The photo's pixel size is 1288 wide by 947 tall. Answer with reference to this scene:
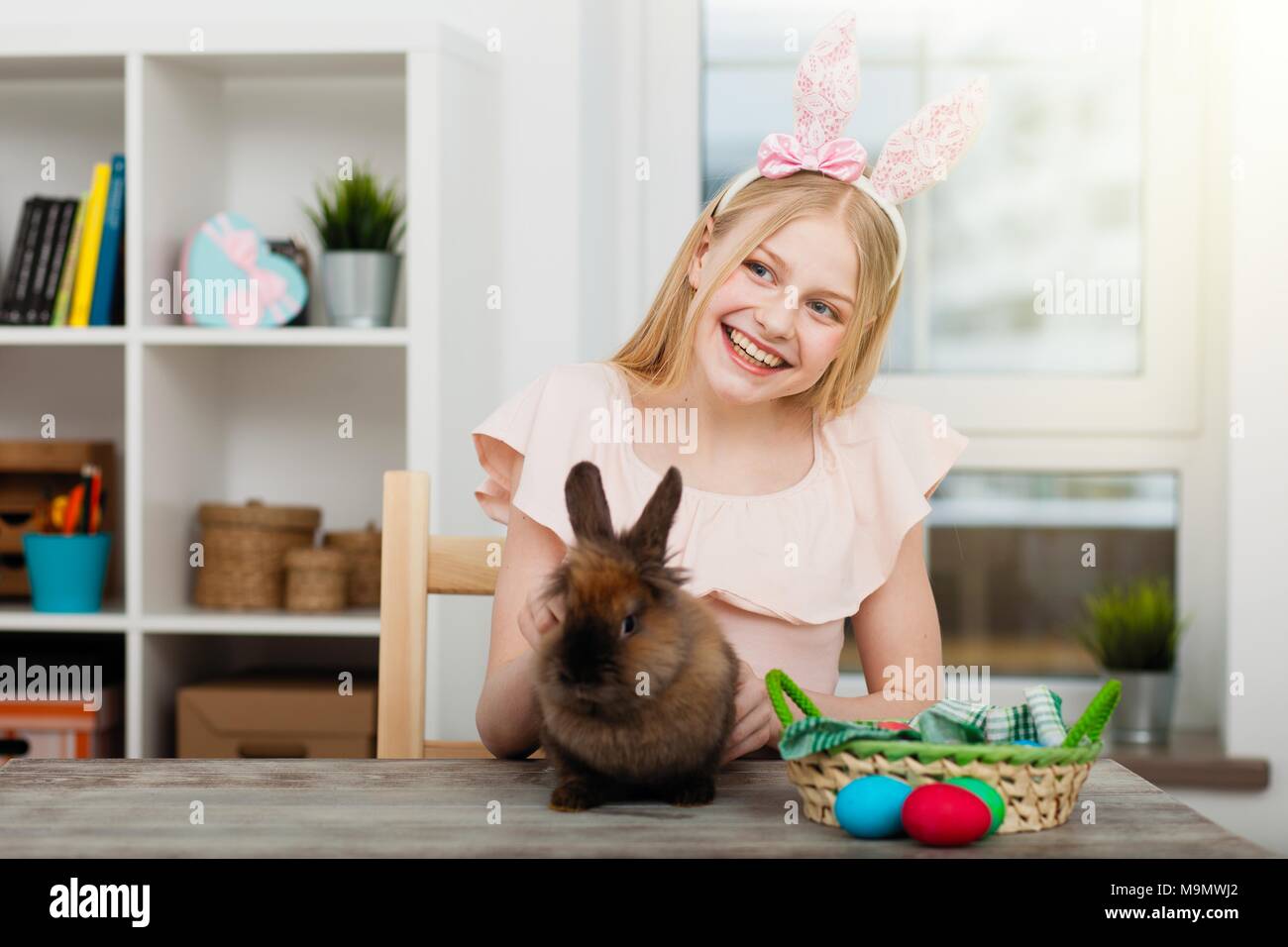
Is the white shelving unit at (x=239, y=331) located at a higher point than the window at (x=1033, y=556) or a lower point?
higher

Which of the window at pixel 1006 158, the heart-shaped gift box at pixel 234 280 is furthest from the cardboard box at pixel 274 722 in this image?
the window at pixel 1006 158

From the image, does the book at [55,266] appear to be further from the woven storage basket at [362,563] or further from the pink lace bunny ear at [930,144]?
the pink lace bunny ear at [930,144]

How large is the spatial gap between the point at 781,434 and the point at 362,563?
1107 millimetres

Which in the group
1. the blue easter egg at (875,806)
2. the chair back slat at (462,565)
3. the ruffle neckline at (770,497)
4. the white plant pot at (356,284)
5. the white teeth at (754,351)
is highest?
the white plant pot at (356,284)

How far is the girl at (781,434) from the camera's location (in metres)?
1.24

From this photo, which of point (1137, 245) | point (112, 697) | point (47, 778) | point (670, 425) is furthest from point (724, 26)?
point (47, 778)

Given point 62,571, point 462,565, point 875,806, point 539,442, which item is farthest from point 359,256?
point 875,806

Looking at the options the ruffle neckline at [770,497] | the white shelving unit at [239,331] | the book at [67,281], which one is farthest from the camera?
the book at [67,281]

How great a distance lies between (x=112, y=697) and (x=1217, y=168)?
217cm

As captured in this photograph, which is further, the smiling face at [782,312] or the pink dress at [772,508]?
the pink dress at [772,508]

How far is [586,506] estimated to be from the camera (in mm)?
853

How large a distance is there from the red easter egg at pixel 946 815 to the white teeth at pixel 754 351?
1.69 feet

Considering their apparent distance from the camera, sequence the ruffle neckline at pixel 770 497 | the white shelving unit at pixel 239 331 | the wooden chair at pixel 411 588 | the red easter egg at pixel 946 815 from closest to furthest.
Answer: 1. the red easter egg at pixel 946 815
2. the ruffle neckline at pixel 770 497
3. the wooden chair at pixel 411 588
4. the white shelving unit at pixel 239 331

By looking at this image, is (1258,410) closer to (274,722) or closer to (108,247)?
(274,722)
